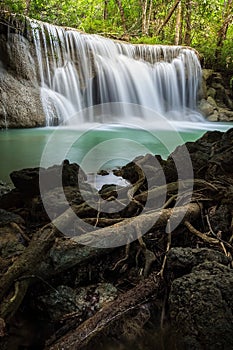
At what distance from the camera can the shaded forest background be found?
1553 centimetres

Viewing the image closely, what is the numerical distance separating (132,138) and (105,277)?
6.75 m

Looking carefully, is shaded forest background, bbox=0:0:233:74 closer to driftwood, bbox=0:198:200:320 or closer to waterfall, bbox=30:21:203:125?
waterfall, bbox=30:21:203:125

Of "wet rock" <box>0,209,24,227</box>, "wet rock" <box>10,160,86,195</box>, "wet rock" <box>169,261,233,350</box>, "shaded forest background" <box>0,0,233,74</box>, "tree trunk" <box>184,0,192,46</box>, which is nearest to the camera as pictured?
"wet rock" <box>169,261,233,350</box>

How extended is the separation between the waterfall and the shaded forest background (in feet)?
6.93

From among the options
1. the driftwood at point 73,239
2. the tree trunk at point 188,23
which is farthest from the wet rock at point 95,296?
the tree trunk at point 188,23

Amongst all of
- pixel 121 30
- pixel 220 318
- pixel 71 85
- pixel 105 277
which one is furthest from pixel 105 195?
pixel 121 30

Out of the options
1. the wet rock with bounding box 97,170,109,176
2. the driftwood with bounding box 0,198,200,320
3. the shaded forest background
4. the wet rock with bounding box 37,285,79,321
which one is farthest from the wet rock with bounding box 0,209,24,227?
the shaded forest background

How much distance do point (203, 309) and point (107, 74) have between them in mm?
11422

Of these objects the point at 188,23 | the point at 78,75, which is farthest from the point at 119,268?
the point at 188,23

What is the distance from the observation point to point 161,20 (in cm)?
1927

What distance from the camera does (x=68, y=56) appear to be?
11.1 metres

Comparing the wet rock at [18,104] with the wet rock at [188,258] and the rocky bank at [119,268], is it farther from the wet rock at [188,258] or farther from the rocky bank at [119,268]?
the wet rock at [188,258]

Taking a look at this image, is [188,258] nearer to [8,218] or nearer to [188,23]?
[8,218]

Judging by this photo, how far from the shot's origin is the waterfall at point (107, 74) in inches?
413
